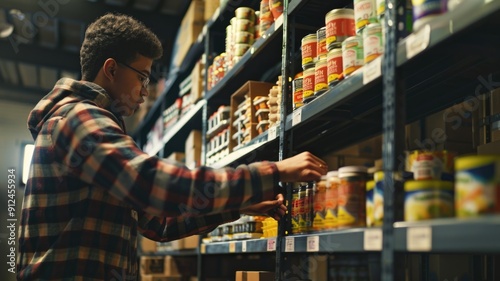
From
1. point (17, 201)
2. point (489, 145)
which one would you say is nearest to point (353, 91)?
point (489, 145)

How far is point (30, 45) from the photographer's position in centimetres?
731

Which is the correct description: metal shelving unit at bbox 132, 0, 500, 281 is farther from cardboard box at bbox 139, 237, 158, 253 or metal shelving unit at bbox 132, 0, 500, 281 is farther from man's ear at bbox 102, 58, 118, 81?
cardboard box at bbox 139, 237, 158, 253

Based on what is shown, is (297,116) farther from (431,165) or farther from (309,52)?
(431,165)

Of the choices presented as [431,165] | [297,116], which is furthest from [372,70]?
[297,116]

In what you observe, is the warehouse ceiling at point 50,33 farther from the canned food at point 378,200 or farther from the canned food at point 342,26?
the canned food at point 378,200

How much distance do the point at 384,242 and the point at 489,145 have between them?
2.77 feet

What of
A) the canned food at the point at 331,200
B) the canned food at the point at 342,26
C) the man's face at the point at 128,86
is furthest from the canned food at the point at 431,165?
the man's face at the point at 128,86

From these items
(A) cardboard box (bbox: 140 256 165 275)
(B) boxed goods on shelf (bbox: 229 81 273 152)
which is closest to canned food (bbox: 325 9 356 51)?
(B) boxed goods on shelf (bbox: 229 81 273 152)

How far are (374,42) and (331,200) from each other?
56cm

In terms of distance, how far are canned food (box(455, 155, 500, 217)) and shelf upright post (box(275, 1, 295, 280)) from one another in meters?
1.20

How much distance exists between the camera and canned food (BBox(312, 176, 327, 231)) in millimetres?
2123

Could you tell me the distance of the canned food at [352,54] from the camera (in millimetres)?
1962

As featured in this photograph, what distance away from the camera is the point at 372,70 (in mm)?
1776

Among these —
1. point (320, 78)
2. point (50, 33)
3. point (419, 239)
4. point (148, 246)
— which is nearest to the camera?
point (419, 239)
